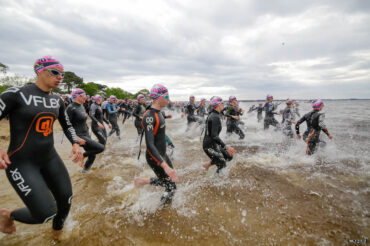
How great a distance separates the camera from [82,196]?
368 centimetres

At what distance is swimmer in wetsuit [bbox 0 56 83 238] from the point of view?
1.88 m

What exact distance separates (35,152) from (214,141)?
134 inches

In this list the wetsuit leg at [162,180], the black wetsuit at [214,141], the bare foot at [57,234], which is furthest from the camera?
the black wetsuit at [214,141]

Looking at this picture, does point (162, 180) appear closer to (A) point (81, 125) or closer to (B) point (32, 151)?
(B) point (32, 151)

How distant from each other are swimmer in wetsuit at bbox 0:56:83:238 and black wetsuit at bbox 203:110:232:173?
297cm

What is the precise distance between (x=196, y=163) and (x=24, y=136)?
15.1 ft

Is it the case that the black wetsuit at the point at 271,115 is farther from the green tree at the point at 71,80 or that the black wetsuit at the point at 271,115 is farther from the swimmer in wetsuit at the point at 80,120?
the green tree at the point at 71,80

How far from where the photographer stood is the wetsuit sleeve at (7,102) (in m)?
1.79

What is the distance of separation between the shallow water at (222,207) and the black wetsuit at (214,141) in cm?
59

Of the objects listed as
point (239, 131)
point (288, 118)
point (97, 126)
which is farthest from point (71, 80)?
point (288, 118)

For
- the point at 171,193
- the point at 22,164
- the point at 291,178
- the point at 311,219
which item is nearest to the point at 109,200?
the point at 171,193

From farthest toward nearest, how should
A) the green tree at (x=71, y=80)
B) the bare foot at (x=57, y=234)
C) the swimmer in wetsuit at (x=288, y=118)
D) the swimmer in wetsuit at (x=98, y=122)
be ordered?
the green tree at (x=71, y=80) < the swimmer in wetsuit at (x=288, y=118) < the swimmer in wetsuit at (x=98, y=122) < the bare foot at (x=57, y=234)

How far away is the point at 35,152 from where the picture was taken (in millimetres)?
2018

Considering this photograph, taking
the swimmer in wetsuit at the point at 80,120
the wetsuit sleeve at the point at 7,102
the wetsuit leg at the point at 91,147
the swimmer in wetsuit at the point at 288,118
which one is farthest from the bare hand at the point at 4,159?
the swimmer in wetsuit at the point at 288,118
